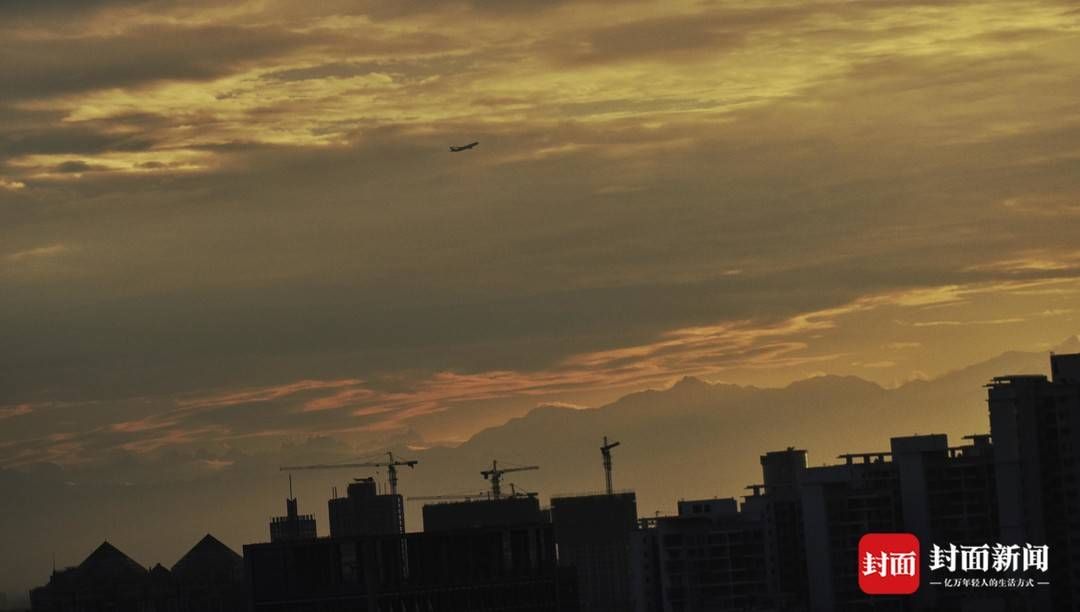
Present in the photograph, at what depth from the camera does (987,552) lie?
19375 centimetres

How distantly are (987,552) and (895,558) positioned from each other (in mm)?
9446

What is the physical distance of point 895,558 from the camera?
192500 millimetres
